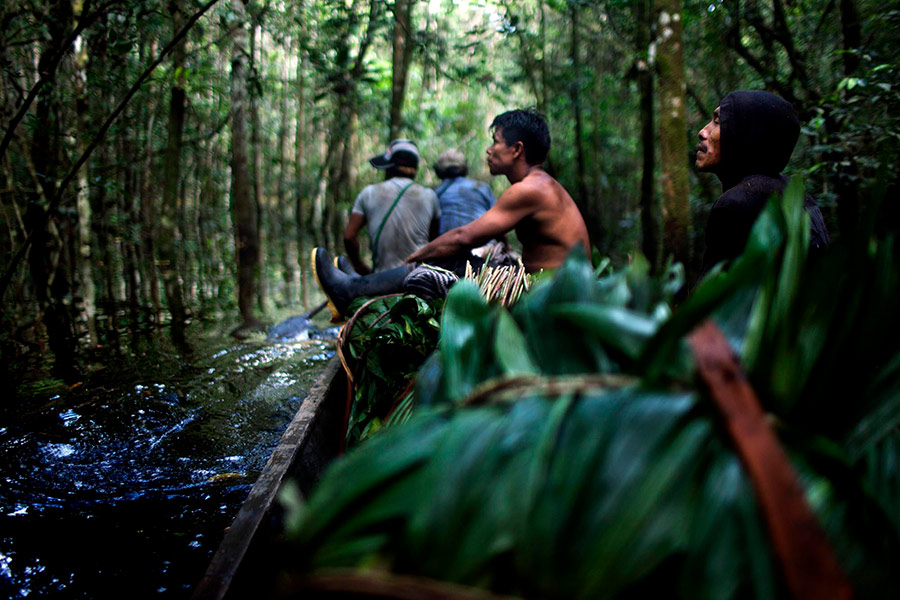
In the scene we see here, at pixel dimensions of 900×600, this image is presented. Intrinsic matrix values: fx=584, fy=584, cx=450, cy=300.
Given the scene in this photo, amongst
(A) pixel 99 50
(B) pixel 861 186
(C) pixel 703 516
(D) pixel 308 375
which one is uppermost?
(A) pixel 99 50

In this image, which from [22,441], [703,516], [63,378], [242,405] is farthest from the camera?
[63,378]

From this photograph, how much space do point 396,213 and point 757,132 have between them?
3907mm

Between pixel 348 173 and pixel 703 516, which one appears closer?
pixel 703 516

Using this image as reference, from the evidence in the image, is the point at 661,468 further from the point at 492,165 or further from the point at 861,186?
the point at 861,186

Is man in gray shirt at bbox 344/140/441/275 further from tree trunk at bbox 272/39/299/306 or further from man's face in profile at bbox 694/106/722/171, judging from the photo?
man's face in profile at bbox 694/106/722/171

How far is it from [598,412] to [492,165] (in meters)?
3.18

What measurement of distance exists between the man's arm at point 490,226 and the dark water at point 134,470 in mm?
1400

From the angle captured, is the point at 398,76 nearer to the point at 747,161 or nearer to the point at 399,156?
the point at 399,156

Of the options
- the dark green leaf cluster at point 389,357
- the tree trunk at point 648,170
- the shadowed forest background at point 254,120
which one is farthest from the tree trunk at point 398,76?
the dark green leaf cluster at point 389,357

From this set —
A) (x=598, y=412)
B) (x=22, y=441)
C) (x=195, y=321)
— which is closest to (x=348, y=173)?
(x=195, y=321)

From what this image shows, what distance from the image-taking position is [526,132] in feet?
11.8

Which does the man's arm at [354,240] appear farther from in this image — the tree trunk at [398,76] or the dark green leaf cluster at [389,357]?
the tree trunk at [398,76]

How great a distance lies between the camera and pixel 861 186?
5250 millimetres

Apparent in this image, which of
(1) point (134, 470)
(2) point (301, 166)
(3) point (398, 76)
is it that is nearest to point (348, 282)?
(1) point (134, 470)
